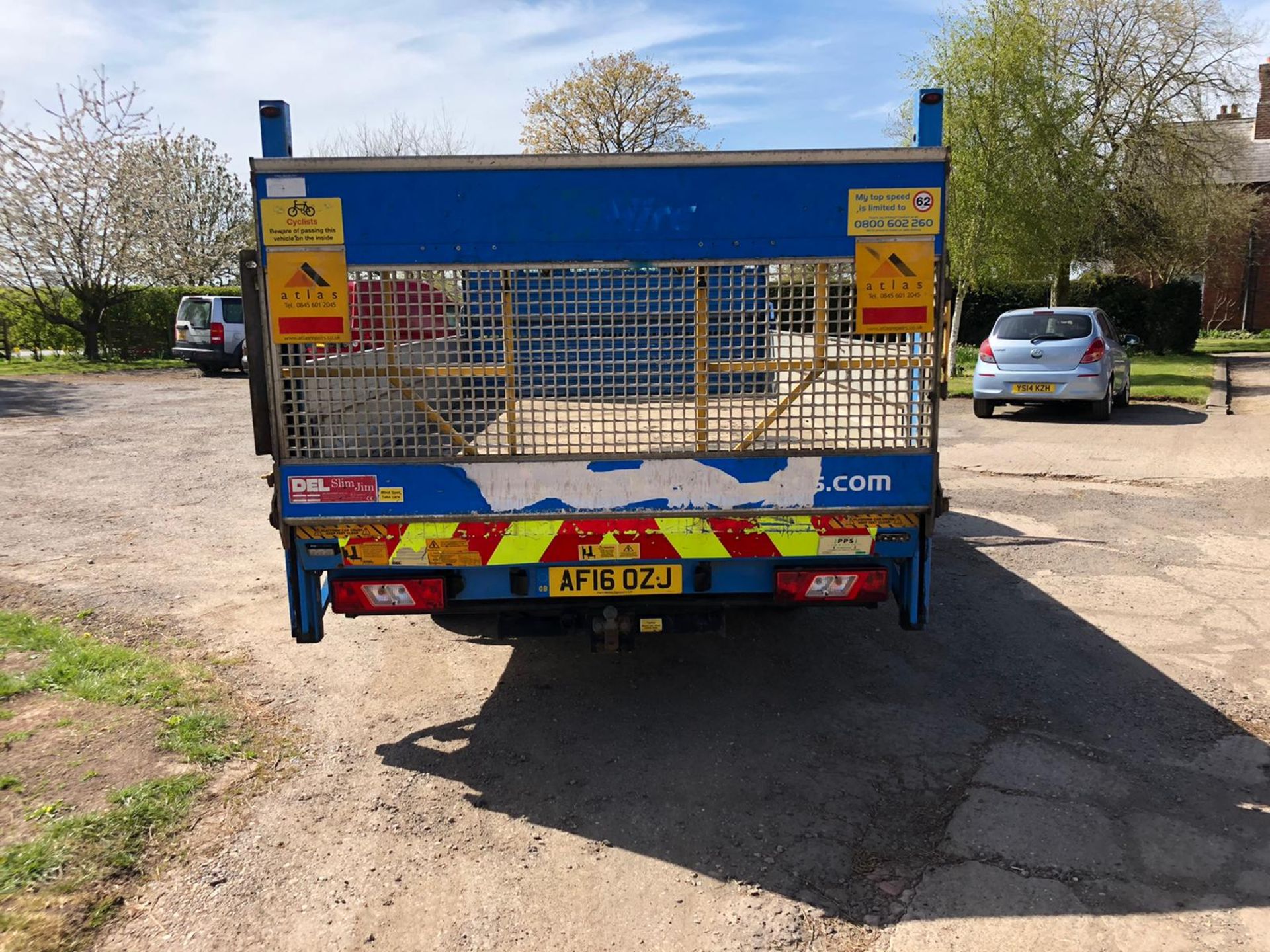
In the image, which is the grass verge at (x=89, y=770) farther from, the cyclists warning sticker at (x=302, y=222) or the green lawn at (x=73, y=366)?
the green lawn at (x=73, y=366)

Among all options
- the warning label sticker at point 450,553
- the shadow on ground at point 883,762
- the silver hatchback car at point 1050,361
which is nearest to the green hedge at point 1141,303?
the silver hatchback car at point 1050,361

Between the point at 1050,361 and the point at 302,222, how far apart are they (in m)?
12.3

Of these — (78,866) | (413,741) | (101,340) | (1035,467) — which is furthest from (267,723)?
(101,340)

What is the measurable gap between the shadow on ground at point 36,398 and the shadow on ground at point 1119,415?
14.7m

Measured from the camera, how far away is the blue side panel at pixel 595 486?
12.3 feet

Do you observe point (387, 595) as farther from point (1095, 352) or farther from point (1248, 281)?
point (1248, 281)

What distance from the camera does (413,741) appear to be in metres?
4.22

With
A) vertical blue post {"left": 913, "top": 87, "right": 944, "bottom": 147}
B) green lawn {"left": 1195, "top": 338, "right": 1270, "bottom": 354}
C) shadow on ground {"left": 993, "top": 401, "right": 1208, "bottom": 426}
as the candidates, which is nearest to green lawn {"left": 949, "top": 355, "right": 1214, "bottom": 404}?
shadow on ground {"left": 993, "top": 401, "right": 1208, "bottom": 426}

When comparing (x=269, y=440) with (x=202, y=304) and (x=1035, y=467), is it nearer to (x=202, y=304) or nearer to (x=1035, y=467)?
(x=1035, y=467)

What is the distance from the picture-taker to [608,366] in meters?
3.80

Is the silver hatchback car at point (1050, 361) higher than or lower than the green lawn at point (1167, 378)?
higher

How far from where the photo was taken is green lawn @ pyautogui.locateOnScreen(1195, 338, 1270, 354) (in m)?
28.1

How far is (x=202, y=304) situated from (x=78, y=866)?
2158 cm

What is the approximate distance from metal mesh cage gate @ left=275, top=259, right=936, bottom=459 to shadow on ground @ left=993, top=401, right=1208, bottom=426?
11063 mm
